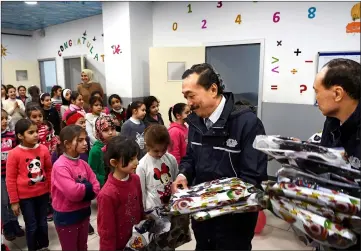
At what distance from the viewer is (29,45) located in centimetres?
705

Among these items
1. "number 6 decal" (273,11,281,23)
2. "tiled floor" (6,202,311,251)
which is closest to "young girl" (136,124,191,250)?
"tiled floor" (6,202,311,251)

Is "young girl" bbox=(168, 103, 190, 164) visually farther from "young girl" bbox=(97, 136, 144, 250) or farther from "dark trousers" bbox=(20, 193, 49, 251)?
"dark trousers" bbox=(20, 193, 49, 251)

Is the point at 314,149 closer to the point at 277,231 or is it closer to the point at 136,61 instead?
the point at 277,231

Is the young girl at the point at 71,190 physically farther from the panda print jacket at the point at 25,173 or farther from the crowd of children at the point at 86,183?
the panda print jacket at the point at 25,173

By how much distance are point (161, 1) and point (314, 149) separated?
417 cm

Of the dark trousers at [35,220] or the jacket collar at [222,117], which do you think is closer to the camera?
the jacket collar at [222,117]

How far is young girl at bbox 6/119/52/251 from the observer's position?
6.07ft

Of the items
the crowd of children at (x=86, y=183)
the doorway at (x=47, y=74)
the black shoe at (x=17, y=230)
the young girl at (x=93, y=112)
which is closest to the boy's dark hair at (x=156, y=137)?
the crowd of children at (x=86, y=183)

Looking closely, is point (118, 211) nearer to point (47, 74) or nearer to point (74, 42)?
point (74, 42)

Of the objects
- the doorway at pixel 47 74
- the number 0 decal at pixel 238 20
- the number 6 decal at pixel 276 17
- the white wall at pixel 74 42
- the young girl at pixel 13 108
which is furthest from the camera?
the doorway at pixel 47 74

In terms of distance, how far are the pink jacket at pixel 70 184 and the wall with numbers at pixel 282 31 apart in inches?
105

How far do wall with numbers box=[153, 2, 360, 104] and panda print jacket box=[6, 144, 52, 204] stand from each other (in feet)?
9.05

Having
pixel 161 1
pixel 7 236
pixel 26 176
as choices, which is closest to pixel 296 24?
pixel 161 1

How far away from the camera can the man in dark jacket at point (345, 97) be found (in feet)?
2.47
